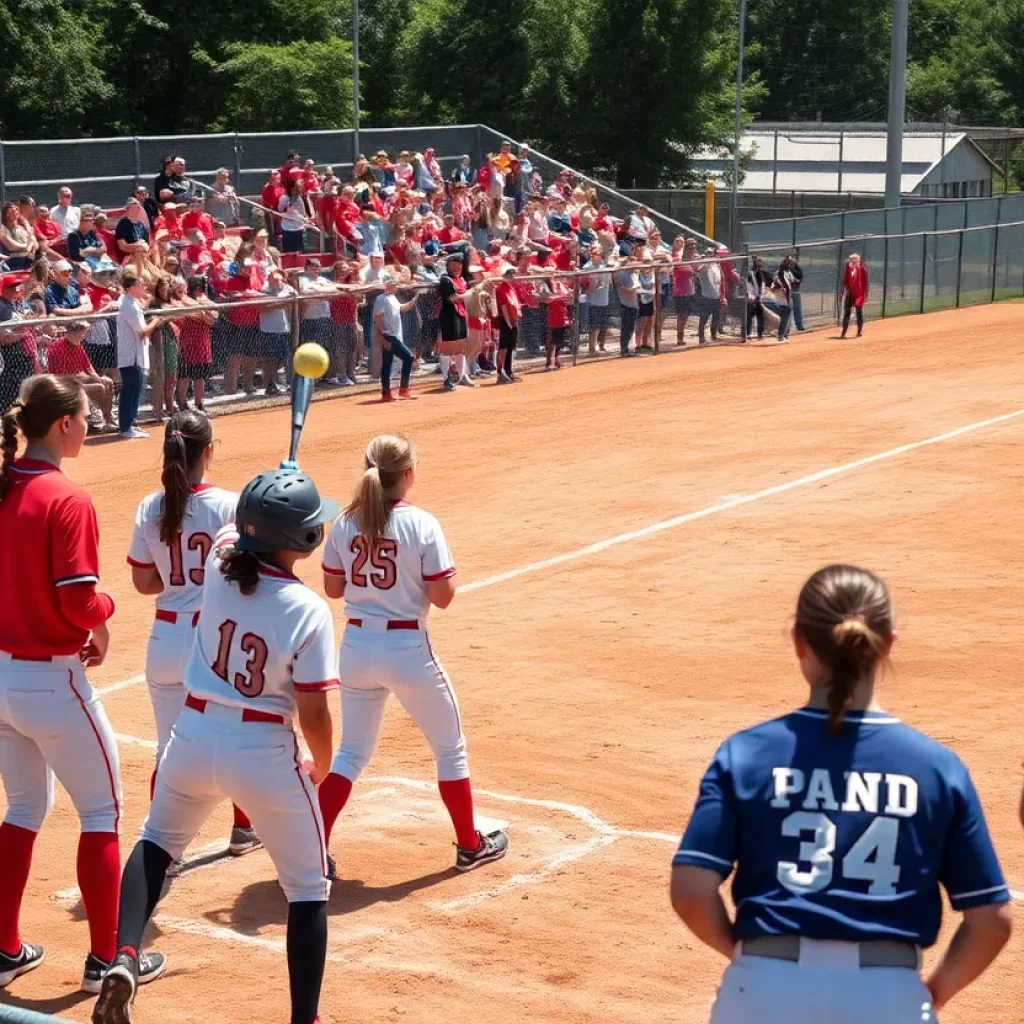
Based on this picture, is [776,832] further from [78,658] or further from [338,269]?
[338,269]

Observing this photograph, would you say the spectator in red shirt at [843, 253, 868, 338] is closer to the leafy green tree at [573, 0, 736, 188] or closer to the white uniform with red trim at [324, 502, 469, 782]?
the leafy green tree at [573, 0, 736, 188]

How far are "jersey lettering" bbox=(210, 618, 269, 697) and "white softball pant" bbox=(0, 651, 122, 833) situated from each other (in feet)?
2.63

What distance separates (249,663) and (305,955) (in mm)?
997

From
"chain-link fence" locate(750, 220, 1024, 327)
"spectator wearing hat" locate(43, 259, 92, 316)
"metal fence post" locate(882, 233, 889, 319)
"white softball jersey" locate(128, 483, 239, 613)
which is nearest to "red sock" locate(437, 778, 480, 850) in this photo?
"white softball jersey" locate(128, 483, 239, 613)

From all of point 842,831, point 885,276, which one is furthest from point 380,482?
point 885,276

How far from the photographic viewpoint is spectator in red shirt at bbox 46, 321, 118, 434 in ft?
59.3

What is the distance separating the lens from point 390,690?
23.5 ft

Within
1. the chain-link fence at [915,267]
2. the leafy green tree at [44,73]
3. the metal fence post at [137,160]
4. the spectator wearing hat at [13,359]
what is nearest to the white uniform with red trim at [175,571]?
the spectator wearing hat at [13,359]

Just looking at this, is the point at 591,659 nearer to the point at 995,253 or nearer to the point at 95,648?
the point at 95,648

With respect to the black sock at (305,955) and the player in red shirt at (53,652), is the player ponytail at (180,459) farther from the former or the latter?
the black sock at (305,955)

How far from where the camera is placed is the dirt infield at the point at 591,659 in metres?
6.51

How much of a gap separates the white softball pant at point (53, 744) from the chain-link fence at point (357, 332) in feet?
41.1

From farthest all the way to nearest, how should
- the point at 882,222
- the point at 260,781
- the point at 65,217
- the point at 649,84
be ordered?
the point at 649,84
the point at 882,222
the point at 65,217
the point at 260,781

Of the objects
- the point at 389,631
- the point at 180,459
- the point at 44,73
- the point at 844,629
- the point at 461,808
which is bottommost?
the point at 461,808
